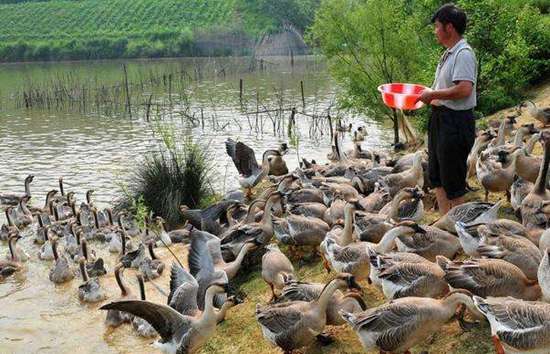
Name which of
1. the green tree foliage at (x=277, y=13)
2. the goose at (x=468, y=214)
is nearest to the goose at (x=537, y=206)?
the goose at (x=468, y=214)

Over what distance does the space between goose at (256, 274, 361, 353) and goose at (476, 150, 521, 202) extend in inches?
161

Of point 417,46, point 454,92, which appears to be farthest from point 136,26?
point 454,92

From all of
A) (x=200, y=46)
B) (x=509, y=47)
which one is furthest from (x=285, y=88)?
(x=200, y=46)

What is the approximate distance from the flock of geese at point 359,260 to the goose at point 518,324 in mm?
11

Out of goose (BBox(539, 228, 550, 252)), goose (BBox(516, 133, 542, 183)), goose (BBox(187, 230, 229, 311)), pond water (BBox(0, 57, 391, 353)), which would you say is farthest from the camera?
goose (BBox(516, 133, 542, 183))

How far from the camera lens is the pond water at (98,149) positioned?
9.76 metres

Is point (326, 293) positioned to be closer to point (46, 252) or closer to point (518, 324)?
point (518, 324)

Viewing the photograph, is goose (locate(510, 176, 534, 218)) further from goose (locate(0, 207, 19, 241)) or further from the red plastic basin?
goose (locate(0, 207, 19, 241))

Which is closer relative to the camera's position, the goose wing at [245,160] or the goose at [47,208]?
the goose wing at [245,160]

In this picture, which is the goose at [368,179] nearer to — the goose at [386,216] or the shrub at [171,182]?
the goose at [386,216]

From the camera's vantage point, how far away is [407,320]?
581 centimetres

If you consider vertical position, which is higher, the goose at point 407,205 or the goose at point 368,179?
the goose at point 407,205

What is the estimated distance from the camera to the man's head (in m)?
7.69

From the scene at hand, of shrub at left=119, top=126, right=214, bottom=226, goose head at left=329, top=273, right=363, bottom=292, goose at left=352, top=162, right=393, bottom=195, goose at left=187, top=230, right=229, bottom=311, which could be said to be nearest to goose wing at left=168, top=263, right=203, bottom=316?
goose at left=187, top=230, right=229, bottom=311
